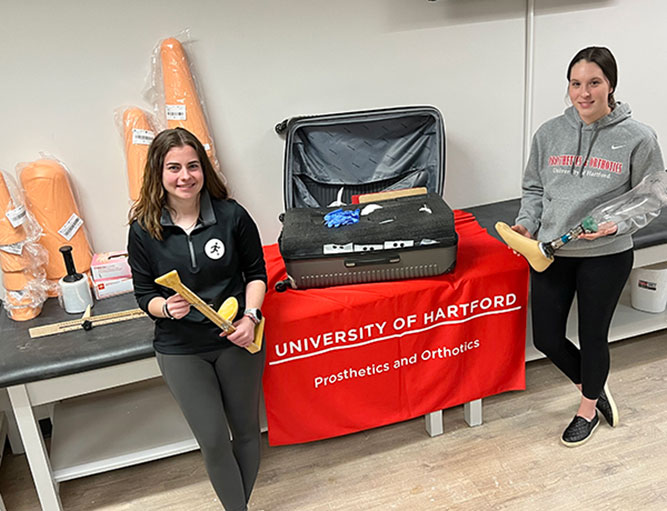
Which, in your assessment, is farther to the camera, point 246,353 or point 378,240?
point 378,240

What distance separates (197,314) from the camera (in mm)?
1561

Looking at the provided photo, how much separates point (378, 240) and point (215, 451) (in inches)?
29.8

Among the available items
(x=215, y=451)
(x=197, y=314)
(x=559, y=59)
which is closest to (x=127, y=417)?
(x=215, y=451)

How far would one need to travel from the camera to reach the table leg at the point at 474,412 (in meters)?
2.14

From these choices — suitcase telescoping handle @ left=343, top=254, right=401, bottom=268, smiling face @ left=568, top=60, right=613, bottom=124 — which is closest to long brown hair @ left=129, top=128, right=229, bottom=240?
suitcase telescoping handle @ left=343, top=254, right=401, bottom=268

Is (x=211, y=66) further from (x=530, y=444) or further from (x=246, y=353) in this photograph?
(x=530, y=444)

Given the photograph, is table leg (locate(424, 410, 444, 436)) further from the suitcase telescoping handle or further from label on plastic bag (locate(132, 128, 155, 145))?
label on plastic bag (locate(132, 128, 155, 145))

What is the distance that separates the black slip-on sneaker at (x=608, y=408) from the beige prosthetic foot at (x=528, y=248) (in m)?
0.61

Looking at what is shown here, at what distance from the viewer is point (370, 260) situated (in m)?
1.90

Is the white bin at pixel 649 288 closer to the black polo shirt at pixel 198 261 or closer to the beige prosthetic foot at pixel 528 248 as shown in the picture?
the beige prosthetic foot at pixel 528 248

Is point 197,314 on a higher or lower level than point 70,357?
higher

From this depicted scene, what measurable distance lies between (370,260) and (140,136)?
0.90 metres

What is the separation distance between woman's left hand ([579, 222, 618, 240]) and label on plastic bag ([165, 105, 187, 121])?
1332 mm

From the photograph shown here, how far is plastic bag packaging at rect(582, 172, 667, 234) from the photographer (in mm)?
1712
